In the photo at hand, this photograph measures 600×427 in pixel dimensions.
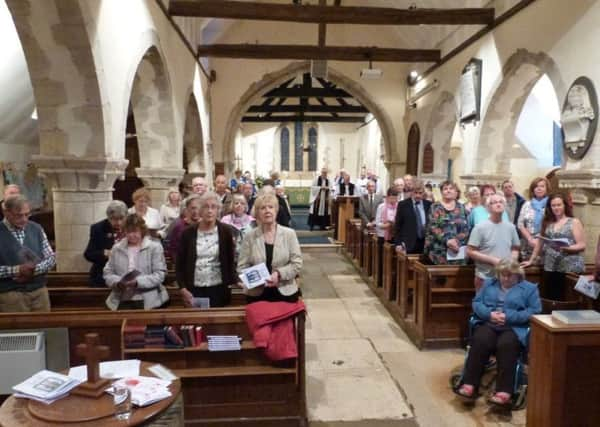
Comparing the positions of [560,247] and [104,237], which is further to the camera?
[560,247]

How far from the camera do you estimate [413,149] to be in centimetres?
1099

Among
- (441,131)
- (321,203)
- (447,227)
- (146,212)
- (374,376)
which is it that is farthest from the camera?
(321,203)

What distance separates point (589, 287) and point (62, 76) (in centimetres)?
429

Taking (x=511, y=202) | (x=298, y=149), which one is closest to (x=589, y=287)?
(x=511, y=202)

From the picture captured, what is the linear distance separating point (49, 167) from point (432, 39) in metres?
8.12

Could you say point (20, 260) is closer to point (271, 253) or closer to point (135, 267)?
point (135, 267)

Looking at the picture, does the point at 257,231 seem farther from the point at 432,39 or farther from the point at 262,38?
the point at 262,38

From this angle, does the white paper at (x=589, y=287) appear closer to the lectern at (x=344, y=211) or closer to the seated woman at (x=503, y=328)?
the seated woman at (x=503, y=328)

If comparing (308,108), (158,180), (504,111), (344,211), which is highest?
(308,108)

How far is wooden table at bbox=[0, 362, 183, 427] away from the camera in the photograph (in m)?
1.52

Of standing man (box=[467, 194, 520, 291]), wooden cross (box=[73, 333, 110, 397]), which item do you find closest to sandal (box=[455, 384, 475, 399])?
standing man (box=[467, 194, 520, 291])

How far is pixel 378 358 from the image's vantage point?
12.8ft

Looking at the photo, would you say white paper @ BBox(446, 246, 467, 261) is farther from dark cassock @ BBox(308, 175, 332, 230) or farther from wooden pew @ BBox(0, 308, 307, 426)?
dark cassock @ BBox(308, 175, 332, 230)

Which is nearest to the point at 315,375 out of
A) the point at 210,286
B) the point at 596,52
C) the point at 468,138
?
the point at 210,286
